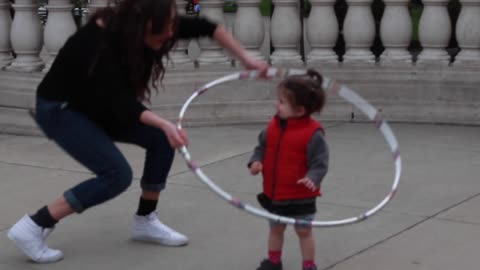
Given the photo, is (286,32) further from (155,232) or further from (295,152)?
(295,152)

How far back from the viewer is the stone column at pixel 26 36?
31.1 feet

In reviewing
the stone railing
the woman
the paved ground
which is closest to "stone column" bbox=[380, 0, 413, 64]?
the stone railing

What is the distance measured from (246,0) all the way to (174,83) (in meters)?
1.05

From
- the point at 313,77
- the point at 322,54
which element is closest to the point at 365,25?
the point at 322,54

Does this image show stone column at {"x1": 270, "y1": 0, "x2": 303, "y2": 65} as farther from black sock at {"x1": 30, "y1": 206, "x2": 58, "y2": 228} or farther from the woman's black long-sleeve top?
black sock at {"x1": 30, "y1": 206, "x2": 58, "y2": 228}

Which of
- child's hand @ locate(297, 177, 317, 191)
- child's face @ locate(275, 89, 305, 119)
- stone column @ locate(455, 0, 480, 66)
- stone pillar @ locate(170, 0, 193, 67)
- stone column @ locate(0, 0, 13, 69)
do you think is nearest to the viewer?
child's hand @ locate(297, 177, 317, 191)

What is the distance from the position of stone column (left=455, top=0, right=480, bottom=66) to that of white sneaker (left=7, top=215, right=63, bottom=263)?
15.7 feet

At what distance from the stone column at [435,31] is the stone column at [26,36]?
143 inches

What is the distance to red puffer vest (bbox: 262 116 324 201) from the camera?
16.7 ft

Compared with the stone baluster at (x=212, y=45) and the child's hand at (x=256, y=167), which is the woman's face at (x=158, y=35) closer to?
the child's hand at (x=256, y=167)

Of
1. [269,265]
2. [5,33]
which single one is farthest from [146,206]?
[5,33]

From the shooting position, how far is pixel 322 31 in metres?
9.43

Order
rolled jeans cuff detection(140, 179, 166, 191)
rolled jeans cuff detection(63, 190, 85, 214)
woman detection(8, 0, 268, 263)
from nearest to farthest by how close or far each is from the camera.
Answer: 1. woman detection(8, 0, 268, 263)
2. rolled jeans cuff detection(63, 190, 85, 214)
3. rolled jeans cuff detection(140, 179, 166, 191)

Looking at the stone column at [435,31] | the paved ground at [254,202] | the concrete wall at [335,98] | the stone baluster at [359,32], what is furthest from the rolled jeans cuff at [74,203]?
the stone column at [435,31]
